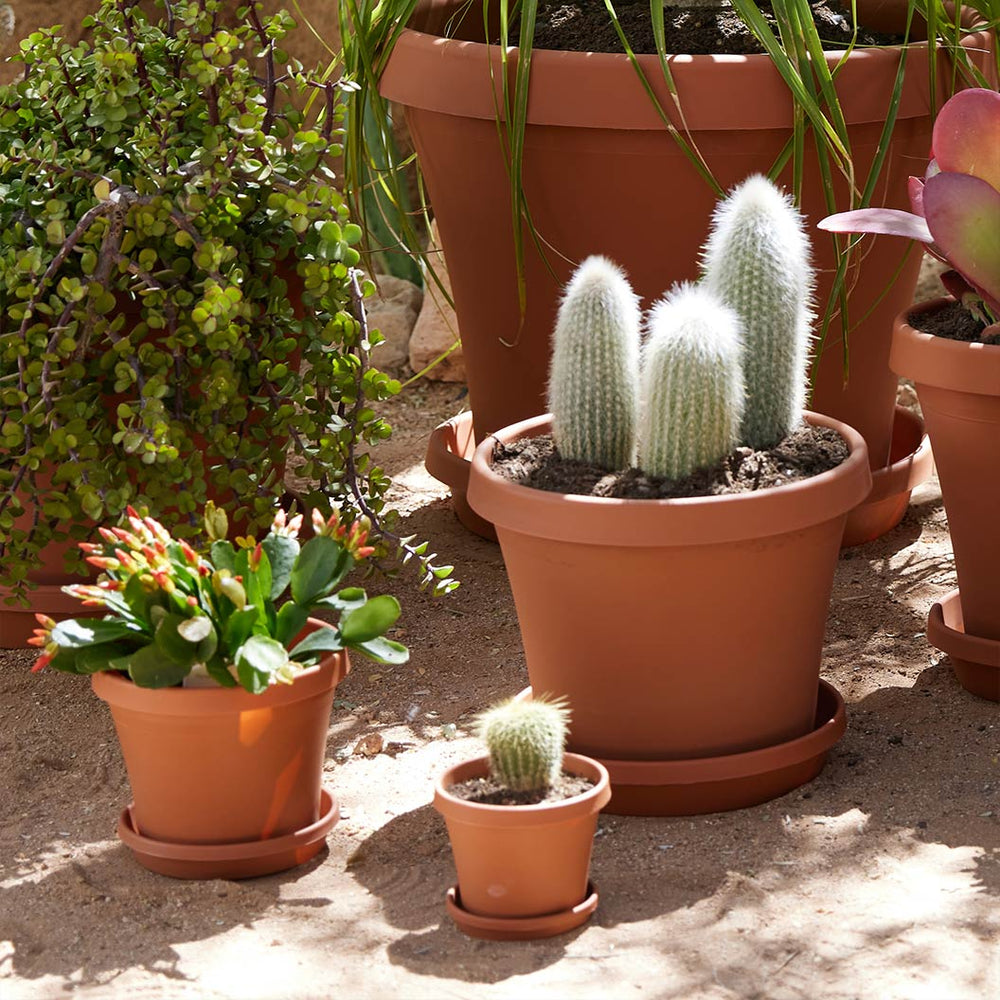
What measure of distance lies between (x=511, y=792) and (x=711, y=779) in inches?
14.3

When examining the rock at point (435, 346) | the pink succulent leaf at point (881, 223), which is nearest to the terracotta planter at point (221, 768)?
the pink succulent leaf at point (881, 223)

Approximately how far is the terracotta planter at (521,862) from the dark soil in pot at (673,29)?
1463 millimetres

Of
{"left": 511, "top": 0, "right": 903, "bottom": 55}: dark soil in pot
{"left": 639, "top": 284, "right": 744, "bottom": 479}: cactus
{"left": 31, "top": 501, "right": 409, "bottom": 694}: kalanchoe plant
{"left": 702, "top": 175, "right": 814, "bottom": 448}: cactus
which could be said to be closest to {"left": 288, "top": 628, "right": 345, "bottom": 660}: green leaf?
{"left": 31, "top": 501, "right": 409, "bottom": 694}: kalanchoe plant

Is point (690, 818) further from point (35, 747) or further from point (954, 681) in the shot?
point (35, 747)

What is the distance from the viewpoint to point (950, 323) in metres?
2.42

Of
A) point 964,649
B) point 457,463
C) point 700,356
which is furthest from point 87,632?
point 964,649

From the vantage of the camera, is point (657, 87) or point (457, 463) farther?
point (457, 463)

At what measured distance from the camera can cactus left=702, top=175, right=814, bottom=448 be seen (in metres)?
2.15

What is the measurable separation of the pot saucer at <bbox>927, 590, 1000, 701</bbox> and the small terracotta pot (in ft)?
0.12

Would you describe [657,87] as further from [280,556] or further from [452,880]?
→ [452,880]

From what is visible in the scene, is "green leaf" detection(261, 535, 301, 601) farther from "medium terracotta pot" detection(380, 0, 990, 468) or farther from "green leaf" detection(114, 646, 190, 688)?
"medium terracotta pot" detection(380, 0, 990, 468)

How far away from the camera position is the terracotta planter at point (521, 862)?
1767 mm

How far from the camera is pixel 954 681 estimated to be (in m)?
2.49

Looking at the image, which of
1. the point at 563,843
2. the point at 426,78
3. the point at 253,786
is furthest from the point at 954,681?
the point at 426,78
